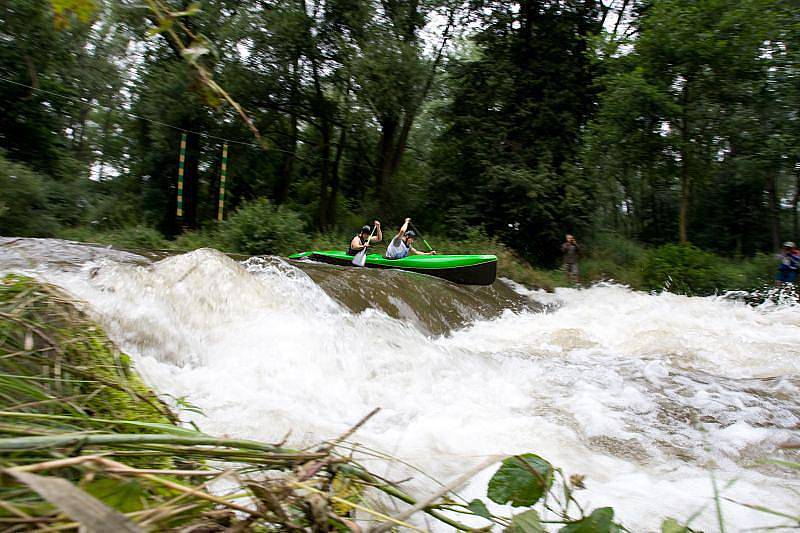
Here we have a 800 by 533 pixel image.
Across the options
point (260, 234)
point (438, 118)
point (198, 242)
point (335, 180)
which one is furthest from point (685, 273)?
point (335, 180)

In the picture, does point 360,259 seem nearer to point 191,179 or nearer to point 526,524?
point 526,524

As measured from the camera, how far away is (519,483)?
102cm

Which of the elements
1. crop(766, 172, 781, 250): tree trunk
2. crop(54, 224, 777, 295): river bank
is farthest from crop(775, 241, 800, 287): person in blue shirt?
crop(766, 172, 781, 250): tree trunk

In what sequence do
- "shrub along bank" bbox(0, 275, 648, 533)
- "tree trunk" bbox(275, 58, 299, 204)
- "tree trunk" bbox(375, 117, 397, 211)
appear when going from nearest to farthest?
"shrub along bank" bbox(0, 275, 648, 533) < "tree trunk" bbox(275, 58, 299, 204) < "tree trunk" bbox(375, 117, 397, 211)

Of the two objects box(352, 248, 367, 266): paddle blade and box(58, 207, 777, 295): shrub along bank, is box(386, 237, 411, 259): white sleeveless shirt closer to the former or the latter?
box(352, 248, 367, 266): paddle blade

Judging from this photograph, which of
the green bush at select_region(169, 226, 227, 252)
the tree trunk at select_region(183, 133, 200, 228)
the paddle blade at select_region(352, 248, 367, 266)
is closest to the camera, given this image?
the paddle blade at select_region(352, 248, 367, 266)

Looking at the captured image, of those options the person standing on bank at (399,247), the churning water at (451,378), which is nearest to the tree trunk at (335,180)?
the person standing on bank at (399,247)

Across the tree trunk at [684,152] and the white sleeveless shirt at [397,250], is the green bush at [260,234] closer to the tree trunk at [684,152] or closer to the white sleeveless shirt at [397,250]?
the white sleeveless shirt at [397,250]

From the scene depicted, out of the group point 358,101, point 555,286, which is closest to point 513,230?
point 555,286

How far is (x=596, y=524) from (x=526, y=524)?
0.36ft

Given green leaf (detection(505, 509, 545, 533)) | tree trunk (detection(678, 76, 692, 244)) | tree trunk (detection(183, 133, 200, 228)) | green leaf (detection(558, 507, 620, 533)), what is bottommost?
green leaf (detection(505, 509, 545, 533))

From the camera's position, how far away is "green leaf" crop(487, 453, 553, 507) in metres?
1.00

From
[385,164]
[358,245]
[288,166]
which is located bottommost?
[358,245]

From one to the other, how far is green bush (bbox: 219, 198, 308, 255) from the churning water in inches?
255
